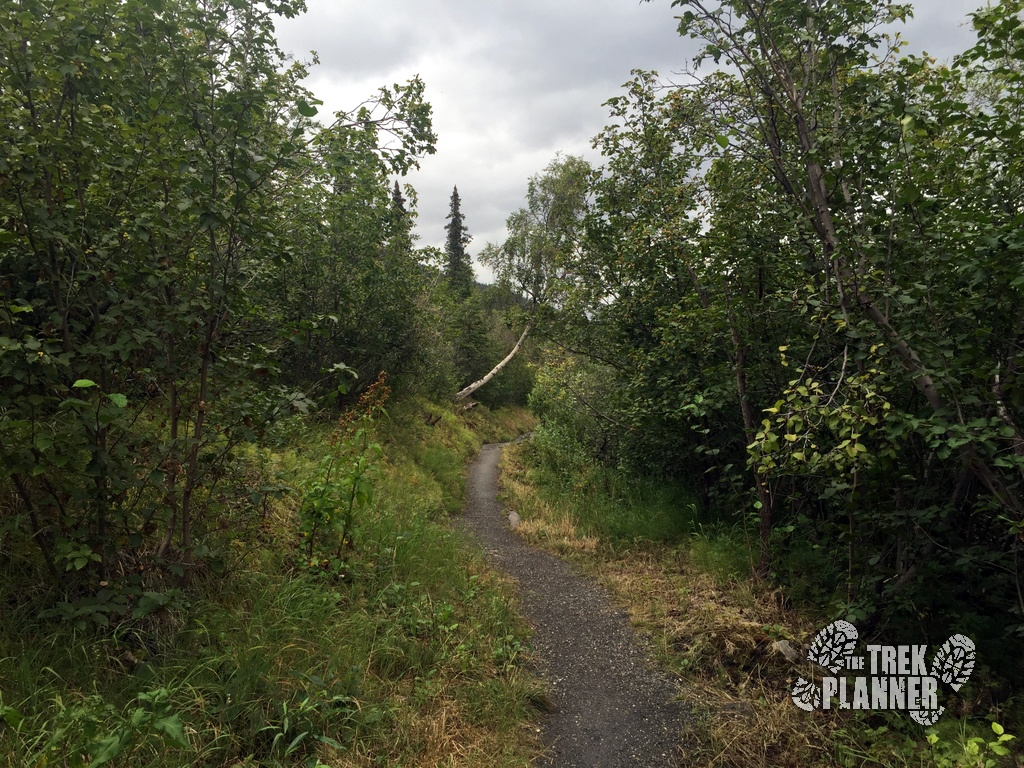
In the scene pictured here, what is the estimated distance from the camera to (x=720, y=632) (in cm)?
445

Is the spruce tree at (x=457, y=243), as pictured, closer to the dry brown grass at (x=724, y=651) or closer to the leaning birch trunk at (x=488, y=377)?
the leaning birch trunk at (x=488, y=377)

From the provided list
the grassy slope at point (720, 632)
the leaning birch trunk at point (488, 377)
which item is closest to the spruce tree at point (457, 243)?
the leaning birch trunk at point (488, 377)

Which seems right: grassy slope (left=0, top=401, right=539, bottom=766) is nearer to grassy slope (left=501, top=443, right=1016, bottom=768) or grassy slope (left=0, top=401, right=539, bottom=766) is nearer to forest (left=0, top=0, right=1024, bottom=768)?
forest (left=0, top=0, right=1024, bottom=768)

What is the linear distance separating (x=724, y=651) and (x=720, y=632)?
205 millimetres

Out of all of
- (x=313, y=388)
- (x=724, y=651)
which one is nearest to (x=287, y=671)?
(x=313, y=388)

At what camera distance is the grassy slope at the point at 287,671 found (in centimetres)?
234

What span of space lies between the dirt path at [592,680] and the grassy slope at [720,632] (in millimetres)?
211

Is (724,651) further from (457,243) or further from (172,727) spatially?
(457,243)

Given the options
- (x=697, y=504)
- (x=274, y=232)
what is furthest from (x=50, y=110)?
(x=697, y=504)

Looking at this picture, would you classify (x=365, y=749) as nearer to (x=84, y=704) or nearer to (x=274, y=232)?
(x=84, y=704)

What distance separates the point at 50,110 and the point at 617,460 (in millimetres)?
9488

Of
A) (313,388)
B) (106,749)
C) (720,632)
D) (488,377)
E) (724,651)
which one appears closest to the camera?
(106,749)

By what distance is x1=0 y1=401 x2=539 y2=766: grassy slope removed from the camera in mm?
2340

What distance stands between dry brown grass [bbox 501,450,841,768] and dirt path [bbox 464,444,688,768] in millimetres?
198
